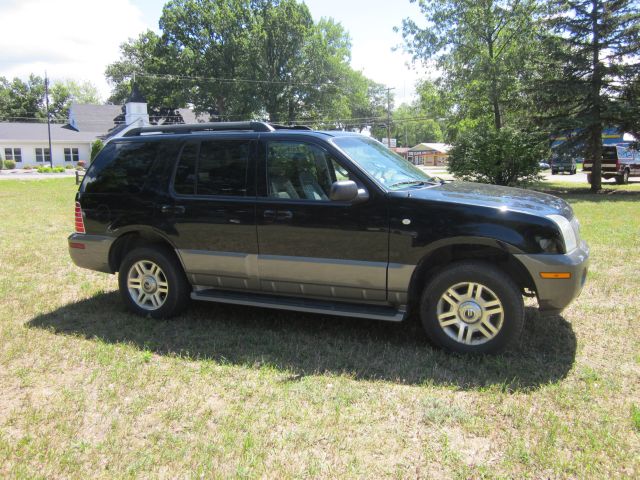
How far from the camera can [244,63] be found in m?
52.4

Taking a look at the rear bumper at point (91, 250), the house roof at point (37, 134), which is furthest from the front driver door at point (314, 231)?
the house roof at point (37, 134)

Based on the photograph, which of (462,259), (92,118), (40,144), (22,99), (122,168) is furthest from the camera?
(22,99)

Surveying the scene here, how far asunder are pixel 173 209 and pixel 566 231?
3.54 meters

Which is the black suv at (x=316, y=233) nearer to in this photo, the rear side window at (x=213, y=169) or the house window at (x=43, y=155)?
the rear side window at (x=213, y=169)

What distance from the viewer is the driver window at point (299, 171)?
4.54m

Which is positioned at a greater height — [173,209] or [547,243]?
[173,209]

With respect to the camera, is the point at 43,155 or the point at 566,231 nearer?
the point at 566,231

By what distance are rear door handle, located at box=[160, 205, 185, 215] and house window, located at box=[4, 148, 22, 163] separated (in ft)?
195

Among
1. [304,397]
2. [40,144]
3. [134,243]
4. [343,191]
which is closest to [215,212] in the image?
[134,243]

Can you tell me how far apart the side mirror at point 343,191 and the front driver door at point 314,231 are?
19 centimetres

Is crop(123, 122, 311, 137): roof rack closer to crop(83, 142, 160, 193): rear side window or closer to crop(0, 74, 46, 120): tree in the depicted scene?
crop(83, 142, 160, 193): rear side window

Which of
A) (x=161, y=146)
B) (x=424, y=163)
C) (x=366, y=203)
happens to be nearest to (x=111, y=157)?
(x=161, y=146)

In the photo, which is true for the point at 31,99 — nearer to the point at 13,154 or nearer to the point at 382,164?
the point at 13,154

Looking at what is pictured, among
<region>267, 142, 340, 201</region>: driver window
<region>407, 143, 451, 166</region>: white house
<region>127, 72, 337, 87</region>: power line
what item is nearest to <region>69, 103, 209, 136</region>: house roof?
<region>127, 72, 337, 87</region>: power line
